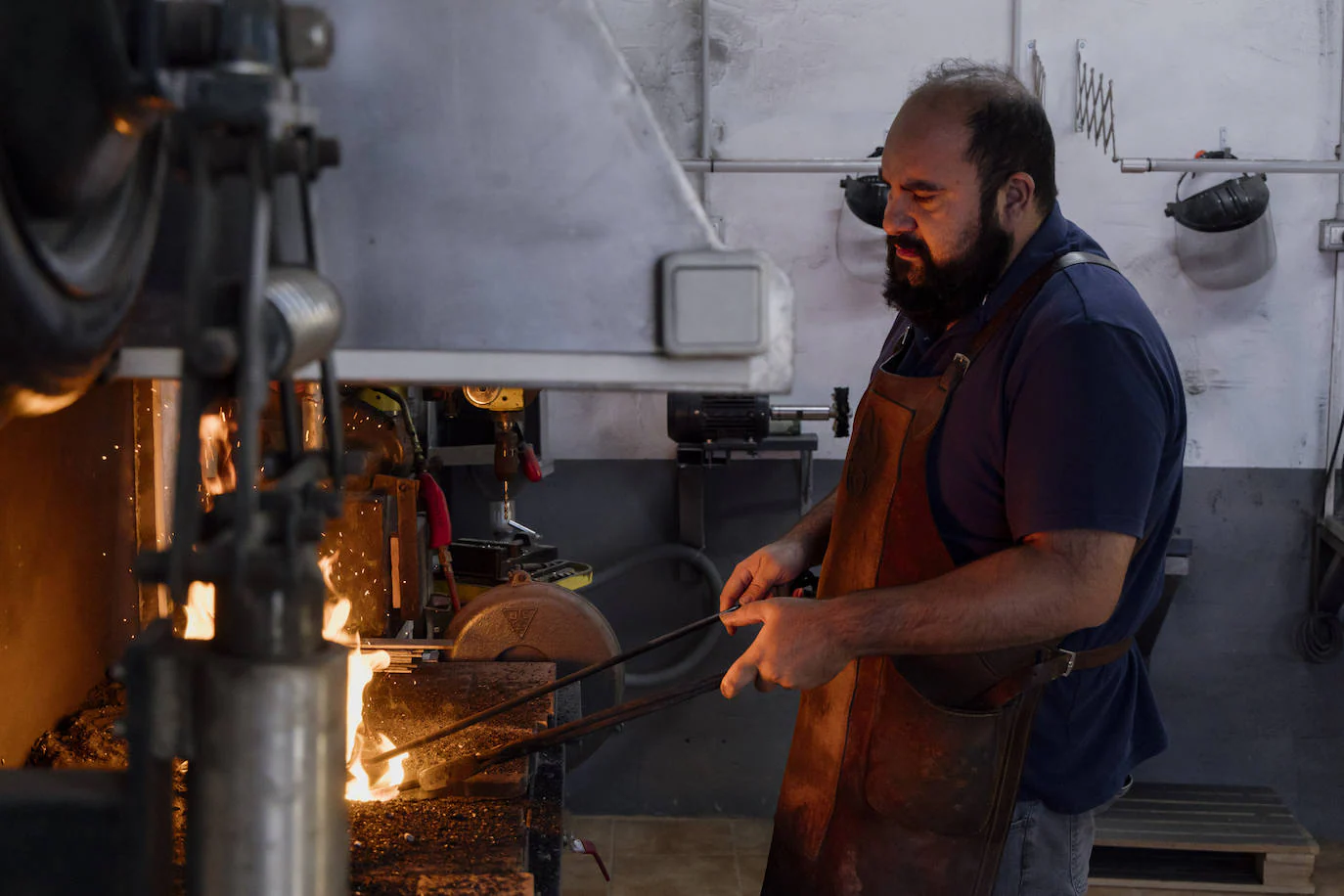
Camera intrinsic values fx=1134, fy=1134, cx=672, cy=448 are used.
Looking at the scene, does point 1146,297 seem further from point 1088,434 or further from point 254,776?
point 254,776

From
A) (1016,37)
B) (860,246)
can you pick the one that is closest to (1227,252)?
(1016,37)

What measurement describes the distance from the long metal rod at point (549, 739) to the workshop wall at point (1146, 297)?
75.1 inches

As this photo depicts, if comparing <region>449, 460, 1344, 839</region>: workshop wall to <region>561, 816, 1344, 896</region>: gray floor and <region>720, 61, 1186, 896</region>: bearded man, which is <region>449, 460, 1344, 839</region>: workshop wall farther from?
<region>720, 61, 1186, 896</region>: bearded man

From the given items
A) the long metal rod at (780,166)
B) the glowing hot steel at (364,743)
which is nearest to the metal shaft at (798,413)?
the long metal rod at (780,166)

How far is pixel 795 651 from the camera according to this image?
4.33 ft

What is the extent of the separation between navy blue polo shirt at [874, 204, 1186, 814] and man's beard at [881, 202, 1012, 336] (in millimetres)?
24

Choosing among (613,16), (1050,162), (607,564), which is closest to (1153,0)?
(613,16)

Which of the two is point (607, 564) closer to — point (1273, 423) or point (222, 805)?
point (1273, 423)

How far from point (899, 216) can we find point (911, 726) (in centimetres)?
66

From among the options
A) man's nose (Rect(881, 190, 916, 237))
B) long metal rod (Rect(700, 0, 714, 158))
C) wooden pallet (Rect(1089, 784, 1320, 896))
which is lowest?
wooden pallet (Rect(1089, 784, 1320, 896))

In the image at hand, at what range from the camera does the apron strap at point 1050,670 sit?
51.9 inches

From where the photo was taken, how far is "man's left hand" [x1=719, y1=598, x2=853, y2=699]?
4.31 ft

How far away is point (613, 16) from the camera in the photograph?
314 centimetres

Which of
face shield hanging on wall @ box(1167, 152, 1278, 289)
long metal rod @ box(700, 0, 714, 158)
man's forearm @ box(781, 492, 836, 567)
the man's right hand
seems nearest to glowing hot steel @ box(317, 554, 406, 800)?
the man's right hand
